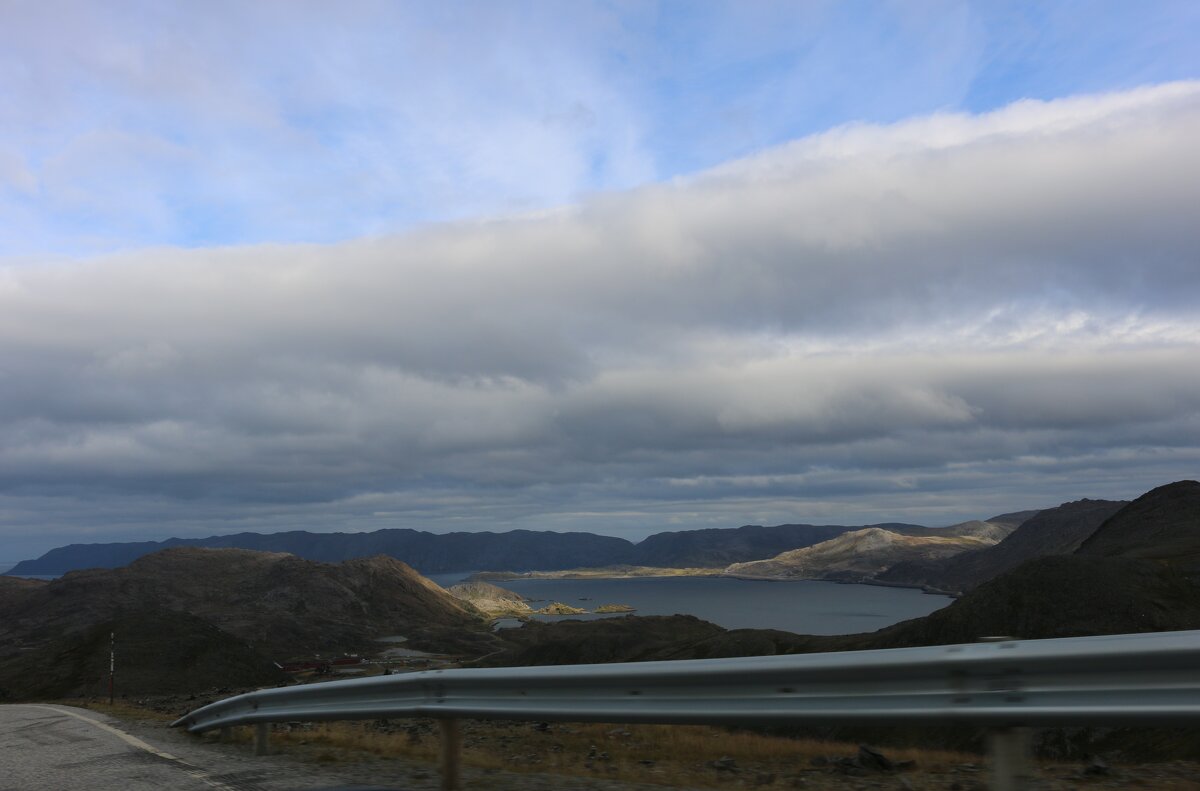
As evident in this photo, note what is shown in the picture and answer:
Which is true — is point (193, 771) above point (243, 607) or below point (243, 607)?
above

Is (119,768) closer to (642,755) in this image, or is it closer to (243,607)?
(642,755)

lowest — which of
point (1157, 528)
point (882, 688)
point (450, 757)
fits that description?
point (1157, 528)

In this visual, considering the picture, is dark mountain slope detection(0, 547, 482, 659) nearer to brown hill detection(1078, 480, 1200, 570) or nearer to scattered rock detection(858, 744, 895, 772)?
brown hill detection(1078, 480, 1200, 570)

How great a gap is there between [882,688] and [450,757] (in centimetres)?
432

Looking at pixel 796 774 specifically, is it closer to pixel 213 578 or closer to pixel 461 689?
pixel 461 689

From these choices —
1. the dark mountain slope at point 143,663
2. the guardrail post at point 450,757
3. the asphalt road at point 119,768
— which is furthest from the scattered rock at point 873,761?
the dark mountain slope at point 143,663

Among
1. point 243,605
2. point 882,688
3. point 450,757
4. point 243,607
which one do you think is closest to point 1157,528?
point 450,757

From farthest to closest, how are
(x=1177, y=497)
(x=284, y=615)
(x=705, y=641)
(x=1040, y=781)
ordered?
(x=284, y=615) → (x=1177, y=497) → (x=705, y=641) → (x=1040, y=781)

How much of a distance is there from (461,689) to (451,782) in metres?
0.81

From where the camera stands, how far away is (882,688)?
5.22 metres

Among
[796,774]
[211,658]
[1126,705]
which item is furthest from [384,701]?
[211,658]

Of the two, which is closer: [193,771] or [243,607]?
[193,771]

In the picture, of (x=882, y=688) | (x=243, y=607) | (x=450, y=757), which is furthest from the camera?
(x=243, y=607)

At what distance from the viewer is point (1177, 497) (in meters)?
148
